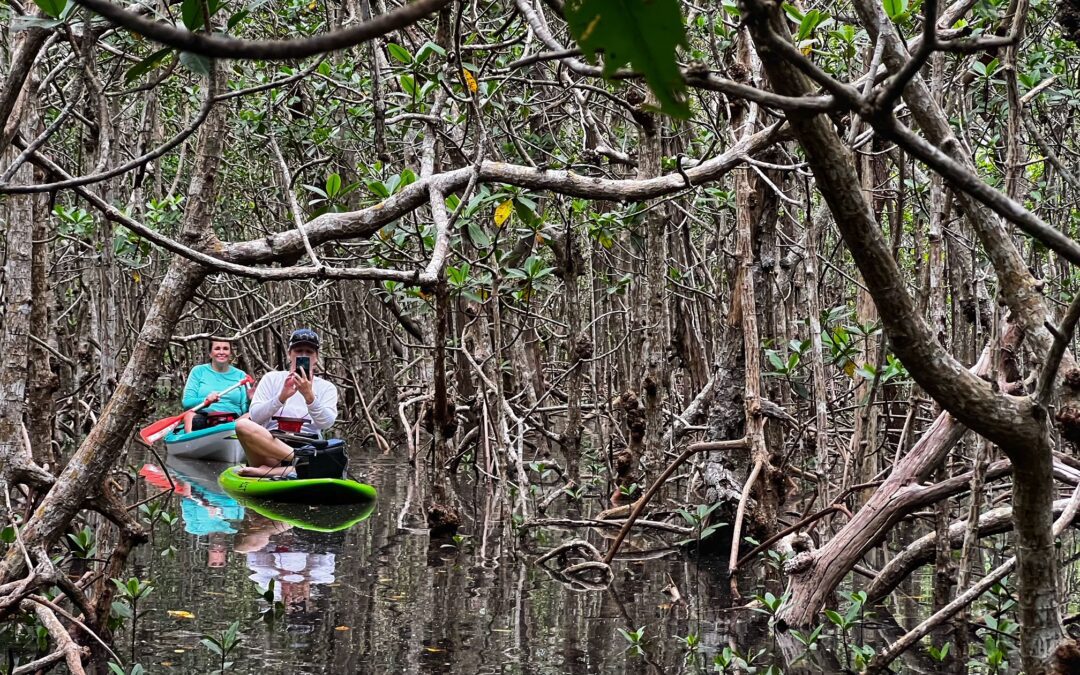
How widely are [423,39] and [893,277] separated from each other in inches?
201

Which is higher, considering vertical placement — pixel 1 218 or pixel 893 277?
pixel 1 218

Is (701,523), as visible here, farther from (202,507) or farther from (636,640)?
(202,507)

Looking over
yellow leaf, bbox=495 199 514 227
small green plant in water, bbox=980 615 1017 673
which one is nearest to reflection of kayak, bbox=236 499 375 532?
yellow leaf, bbox=495 199 514 227

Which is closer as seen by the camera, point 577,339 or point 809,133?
point 809,133

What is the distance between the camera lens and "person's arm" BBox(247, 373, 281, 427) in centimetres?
917

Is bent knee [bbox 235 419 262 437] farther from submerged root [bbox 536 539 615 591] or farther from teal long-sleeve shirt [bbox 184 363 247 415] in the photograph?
submerged root [bbox 536 539 615 591]

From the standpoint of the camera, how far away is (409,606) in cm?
519

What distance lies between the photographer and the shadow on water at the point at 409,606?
4.33 m

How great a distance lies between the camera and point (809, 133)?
6.40 feet

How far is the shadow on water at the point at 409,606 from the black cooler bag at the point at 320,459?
3.77ft

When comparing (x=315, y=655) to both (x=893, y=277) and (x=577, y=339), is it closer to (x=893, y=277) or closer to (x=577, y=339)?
(x=893, y=277)

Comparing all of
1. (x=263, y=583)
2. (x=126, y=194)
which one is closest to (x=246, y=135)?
(x=126, y=194)

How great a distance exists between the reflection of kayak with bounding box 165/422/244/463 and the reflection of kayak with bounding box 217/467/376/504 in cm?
210

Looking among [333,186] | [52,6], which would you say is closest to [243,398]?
[333,186]
